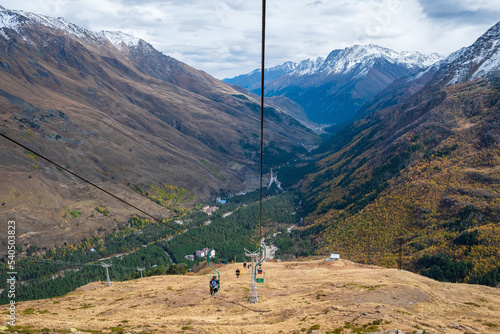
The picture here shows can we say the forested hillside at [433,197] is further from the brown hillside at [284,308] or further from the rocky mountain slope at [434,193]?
the brown hillside at [284,308]

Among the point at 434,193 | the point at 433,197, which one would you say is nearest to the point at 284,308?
the point at 433,197

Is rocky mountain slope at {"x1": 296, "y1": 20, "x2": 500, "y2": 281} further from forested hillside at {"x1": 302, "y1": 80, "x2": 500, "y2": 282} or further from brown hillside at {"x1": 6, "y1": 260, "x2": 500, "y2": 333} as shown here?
brown hillside at {"x1": 6, "y1": 260, "x2": 500, "y2": 333}

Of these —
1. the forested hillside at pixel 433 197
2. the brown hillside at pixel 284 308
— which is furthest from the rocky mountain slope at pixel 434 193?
the brown hillside at pixel 284 308

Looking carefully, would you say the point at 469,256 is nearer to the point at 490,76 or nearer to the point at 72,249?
the point at 490,76

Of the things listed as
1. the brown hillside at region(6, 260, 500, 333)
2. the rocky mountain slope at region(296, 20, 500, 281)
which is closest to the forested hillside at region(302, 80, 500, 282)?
the rocky mountain slope at region(296, 20, 500, 281)

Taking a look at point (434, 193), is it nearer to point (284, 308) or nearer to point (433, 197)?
point (433, 197)

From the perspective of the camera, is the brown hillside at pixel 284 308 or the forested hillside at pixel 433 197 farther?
the forested hillside at pixel 433 197
